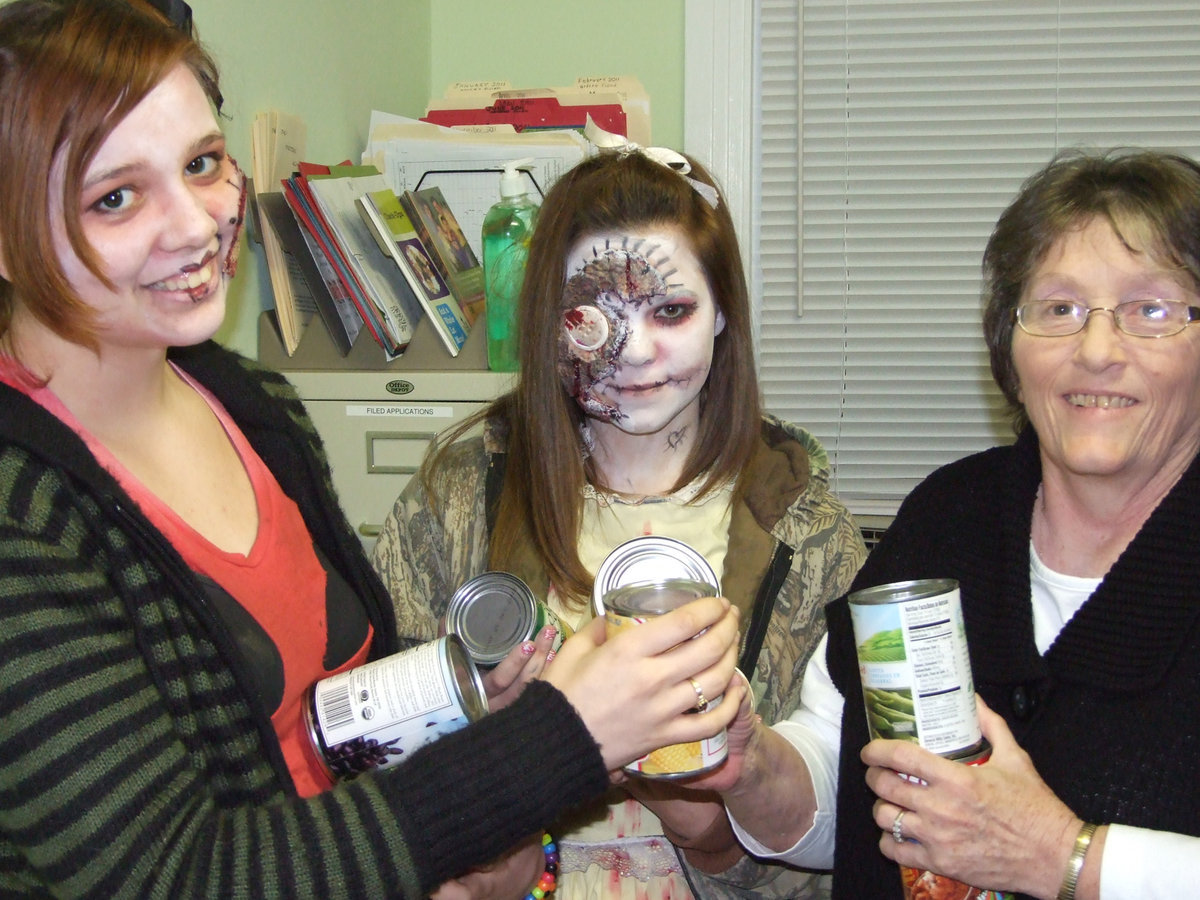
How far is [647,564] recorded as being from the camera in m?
0.94

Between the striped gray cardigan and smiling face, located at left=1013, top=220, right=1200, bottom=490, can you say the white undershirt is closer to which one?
smiling face, located at left=1013, top=220, right=1200, bottom=490

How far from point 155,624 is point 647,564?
1.39 feet

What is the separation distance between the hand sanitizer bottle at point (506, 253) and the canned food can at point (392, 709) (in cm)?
83

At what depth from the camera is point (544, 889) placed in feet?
3.75

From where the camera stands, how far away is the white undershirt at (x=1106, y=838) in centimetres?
87

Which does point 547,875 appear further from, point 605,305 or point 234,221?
point 234,221

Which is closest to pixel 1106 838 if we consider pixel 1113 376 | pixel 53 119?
pixel 1113 376

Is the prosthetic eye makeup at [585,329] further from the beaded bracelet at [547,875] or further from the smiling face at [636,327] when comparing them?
the beaded bracelet at [547,875]

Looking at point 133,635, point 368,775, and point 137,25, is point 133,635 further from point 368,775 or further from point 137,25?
point 137,25

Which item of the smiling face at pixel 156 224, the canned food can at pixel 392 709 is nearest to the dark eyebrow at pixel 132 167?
the smiling face at pixel 156 224

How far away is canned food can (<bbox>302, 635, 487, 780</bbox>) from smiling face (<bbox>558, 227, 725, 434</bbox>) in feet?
1.53

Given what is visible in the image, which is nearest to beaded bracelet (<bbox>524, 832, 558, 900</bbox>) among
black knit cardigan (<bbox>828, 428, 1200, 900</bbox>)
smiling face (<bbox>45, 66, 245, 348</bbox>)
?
black knit cardigan (<bbox>828, 428, 1200, 900</bbox>)

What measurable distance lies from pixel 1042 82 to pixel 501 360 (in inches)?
65.2

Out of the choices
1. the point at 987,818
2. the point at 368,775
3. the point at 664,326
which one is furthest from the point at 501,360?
the point at 987,818
